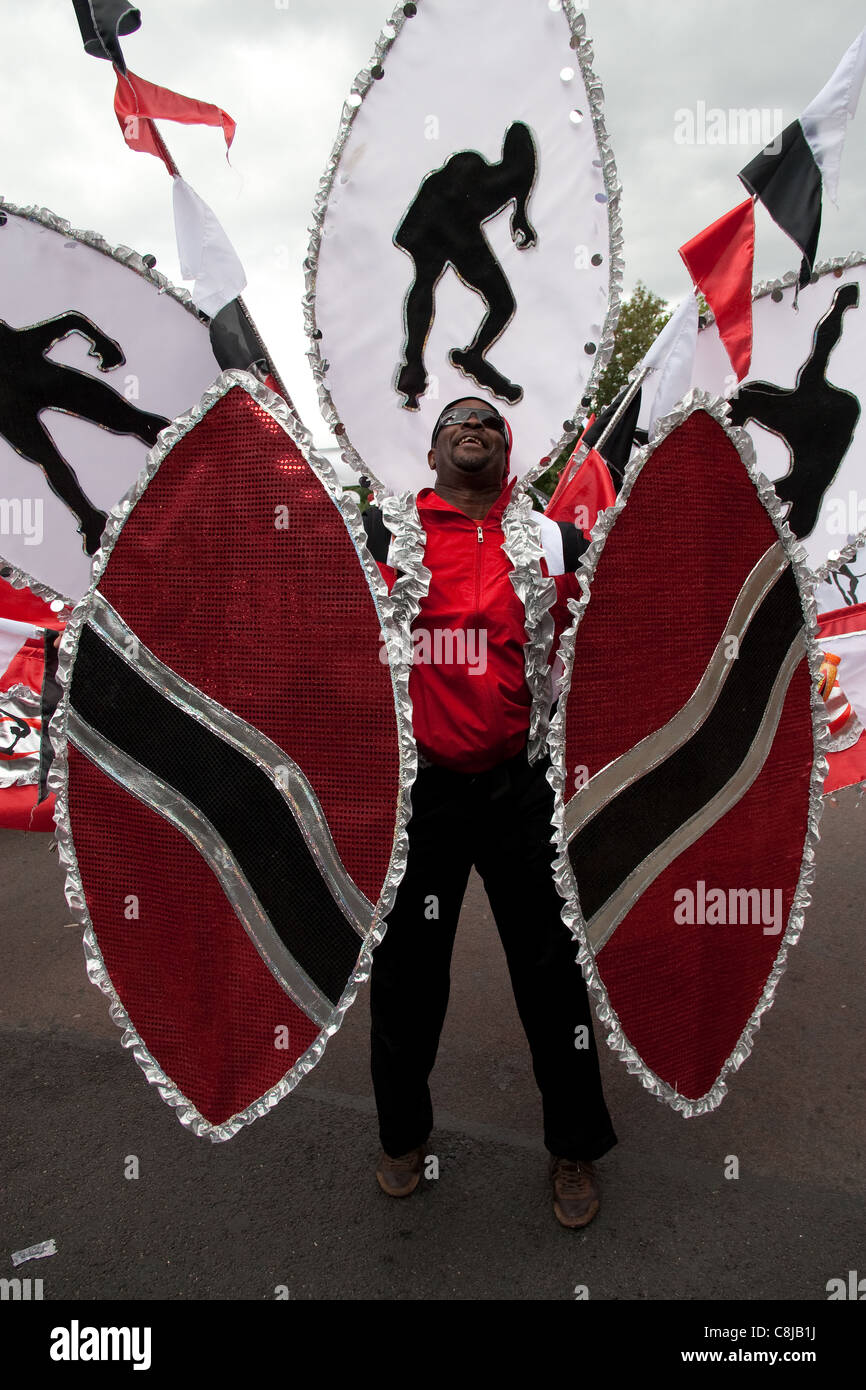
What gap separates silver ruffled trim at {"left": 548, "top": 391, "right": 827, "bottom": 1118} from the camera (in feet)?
5.52

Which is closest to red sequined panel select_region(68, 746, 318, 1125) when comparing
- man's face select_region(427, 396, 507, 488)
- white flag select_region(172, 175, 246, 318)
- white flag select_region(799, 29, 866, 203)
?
man's face select_region(427, 396, 507, 488)

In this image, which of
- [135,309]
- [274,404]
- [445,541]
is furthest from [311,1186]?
[135,309]

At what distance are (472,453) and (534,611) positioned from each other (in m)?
0.41

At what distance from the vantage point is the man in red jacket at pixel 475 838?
1852 millimetres

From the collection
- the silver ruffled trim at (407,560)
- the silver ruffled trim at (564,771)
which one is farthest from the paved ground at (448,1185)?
the silver ruffled trim at (407,560)

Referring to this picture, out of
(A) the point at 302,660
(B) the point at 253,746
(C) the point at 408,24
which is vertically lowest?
(B) the point at 253,746

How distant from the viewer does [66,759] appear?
1800mm

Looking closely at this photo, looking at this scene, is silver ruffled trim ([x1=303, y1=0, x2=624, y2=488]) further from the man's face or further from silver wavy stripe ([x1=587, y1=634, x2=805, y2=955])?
silver wavy stripe ([x1=587, y1=634, x2=805, y2=955])

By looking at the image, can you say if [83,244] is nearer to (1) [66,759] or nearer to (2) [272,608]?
(2) [272,608]

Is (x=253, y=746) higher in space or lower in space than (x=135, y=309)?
lower

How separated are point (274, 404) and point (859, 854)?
12.8 ft
